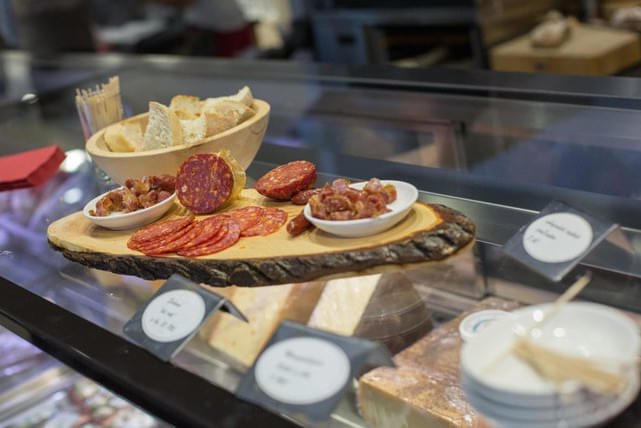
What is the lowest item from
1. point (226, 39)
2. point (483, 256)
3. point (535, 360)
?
point (226, 39)

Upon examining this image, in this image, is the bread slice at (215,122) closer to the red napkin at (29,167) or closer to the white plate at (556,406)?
the red napkin at (29,167)

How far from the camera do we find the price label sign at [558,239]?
0.83 m

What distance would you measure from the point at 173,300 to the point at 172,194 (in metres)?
0.40

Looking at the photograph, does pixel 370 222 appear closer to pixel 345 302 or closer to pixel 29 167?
pixel 345 302

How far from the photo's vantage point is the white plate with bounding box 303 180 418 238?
3.27ft

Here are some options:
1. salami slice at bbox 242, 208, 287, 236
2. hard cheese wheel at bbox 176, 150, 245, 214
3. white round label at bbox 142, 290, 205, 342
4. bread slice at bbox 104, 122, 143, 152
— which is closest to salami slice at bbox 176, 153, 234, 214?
hard cheese wheel at bbox 176, 150, 245, 214

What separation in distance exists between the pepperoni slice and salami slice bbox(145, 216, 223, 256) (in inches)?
1.3

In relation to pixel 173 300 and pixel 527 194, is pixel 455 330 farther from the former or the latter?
pixel 173 300

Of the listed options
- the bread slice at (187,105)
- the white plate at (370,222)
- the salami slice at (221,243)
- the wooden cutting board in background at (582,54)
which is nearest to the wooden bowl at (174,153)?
the bread slice at (187,105)

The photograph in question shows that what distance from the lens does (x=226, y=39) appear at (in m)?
5.42

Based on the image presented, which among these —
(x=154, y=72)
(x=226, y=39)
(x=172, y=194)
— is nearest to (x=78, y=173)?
(x=172, y=194)

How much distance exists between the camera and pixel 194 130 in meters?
1.34

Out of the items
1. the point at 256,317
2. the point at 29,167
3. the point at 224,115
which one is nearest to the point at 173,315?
the point at 256,317

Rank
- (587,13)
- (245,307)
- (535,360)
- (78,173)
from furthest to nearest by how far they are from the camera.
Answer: (587,13) → (78,173) → (245,307) → (535,360)
